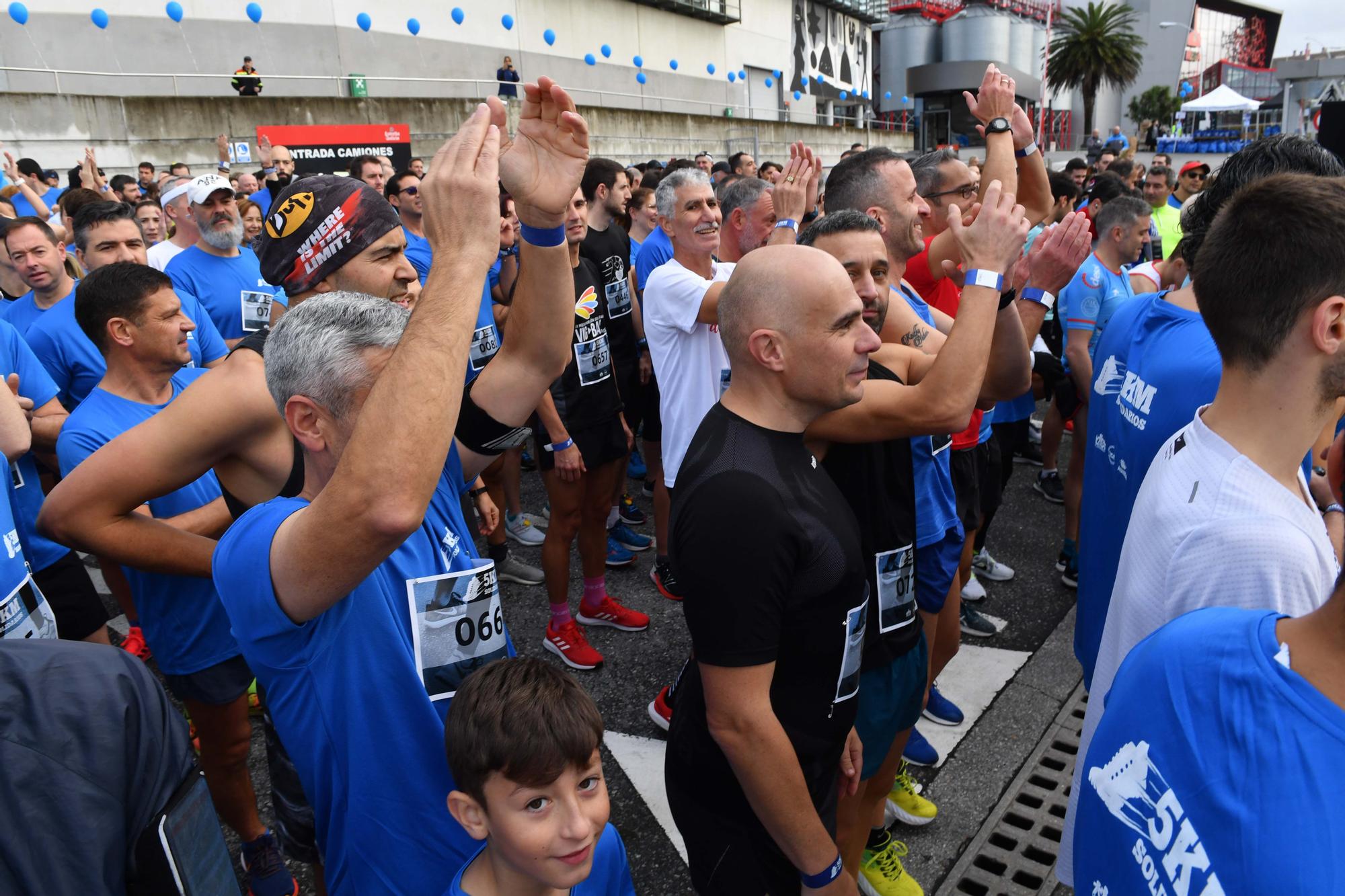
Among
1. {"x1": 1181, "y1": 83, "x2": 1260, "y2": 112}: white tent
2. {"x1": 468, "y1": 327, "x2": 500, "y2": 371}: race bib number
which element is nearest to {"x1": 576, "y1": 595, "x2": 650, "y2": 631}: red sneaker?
{"x1": 468, "y1": 327, "x2": 500, "y2": 371}: race bib number

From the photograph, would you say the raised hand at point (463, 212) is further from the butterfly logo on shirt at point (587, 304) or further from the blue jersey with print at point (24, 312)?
the blue jersey with print at point (24, 312)

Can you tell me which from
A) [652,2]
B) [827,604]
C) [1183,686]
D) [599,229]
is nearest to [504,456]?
[599,229]

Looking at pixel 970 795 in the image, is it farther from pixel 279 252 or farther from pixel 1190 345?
pixel 279 252

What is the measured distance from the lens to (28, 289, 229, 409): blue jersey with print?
13.7 ft

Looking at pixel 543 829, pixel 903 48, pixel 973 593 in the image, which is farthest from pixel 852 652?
pixel 903 48

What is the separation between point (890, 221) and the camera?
341 centimetres

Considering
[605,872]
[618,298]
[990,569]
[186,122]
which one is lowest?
[990,569]

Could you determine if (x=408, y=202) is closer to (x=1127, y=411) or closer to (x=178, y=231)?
(x=178, y=231)

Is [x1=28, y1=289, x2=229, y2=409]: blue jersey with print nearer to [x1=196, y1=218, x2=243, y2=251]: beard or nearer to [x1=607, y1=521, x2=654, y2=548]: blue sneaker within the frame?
[x1=196, y1=218, x2=243, y2=251]: beard

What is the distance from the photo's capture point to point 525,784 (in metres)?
1.51

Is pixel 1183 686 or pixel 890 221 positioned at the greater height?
pixel 890 221

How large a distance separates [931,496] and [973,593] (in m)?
2.13

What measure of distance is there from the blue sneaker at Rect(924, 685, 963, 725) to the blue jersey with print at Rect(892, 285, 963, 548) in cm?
111

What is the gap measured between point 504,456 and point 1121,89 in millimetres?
60942
